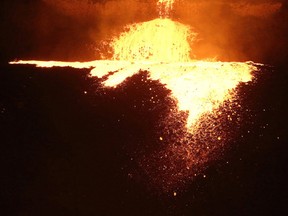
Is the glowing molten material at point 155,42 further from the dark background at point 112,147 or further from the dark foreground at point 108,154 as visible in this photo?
the dark foreground at point 108,154

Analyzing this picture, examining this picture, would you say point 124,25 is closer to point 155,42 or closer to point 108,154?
point 155,42

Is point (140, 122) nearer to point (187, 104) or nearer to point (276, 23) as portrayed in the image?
point (187, 104)

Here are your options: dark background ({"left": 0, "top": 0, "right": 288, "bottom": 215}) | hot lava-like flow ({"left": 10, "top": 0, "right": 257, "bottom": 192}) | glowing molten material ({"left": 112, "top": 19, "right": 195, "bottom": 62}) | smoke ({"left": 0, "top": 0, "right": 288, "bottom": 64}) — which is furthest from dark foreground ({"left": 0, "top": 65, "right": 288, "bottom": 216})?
glowing molten material ({"left": 112, "top": 19, "right": 195, "bottom": 62})

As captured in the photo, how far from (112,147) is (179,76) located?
1.47 metres

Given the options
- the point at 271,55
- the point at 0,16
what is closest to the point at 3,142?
the point at 0,16

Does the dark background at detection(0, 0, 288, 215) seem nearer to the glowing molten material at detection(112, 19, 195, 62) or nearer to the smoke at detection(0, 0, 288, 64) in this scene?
the smoke at detection(0, 0, 288, 64)

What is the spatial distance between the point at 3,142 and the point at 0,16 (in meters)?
3.27

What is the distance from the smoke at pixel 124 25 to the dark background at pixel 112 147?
0.19ft

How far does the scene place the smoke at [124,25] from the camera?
5023 mm

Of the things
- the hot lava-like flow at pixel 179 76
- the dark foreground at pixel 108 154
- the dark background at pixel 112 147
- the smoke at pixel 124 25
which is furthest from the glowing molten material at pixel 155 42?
the dark foreground at pixel 108 154

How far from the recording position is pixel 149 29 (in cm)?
545

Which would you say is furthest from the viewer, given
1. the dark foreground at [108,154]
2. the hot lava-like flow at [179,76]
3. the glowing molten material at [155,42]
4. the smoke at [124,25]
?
the glowing molten material at [155,42]

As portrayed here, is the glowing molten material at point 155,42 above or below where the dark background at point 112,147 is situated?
above

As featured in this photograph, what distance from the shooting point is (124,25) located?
549 cm
